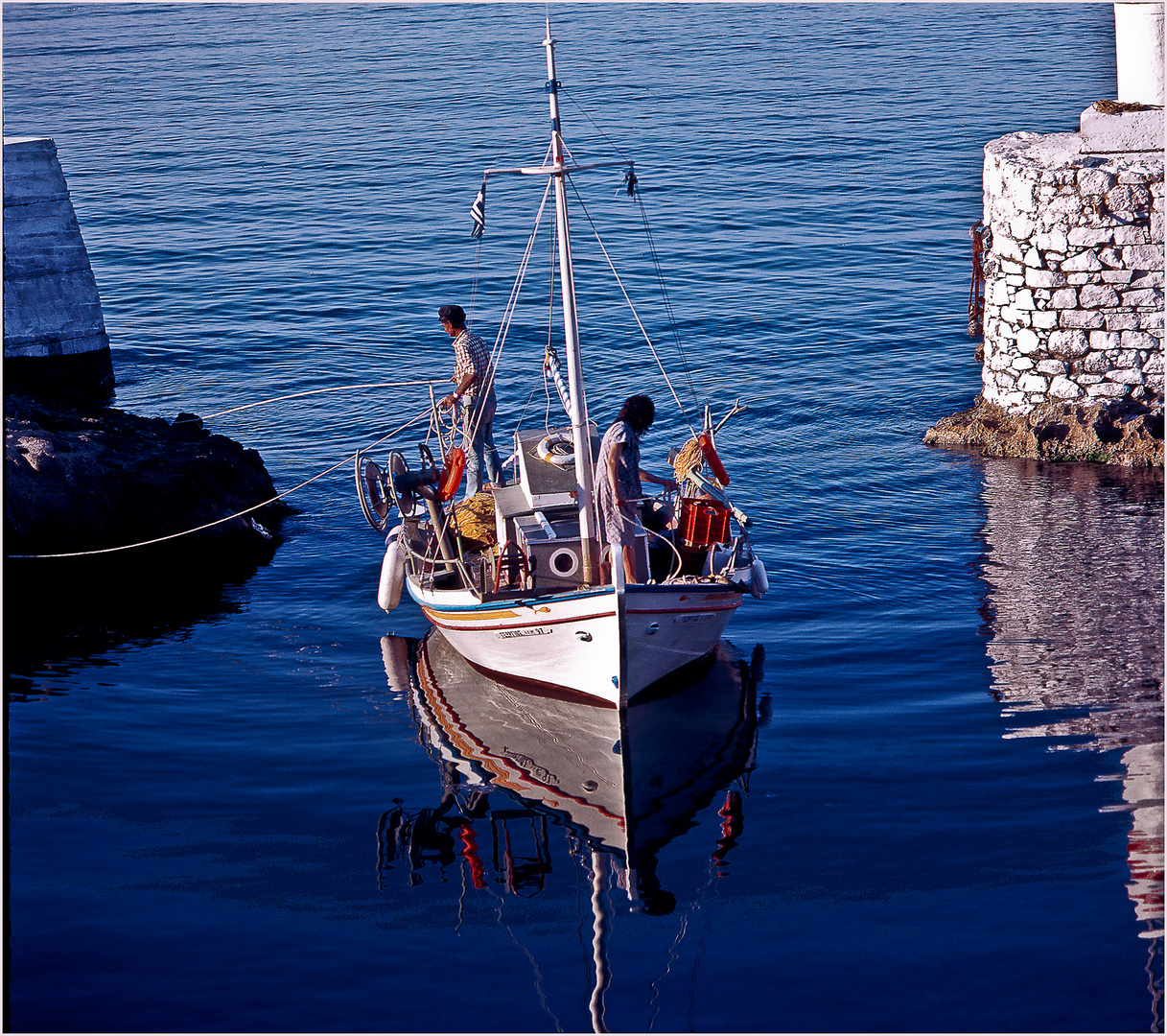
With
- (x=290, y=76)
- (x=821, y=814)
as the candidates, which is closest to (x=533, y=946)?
(x=821, y=814)

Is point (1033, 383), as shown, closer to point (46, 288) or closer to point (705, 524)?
point (705, 524)

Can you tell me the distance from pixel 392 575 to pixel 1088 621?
620 centimetres

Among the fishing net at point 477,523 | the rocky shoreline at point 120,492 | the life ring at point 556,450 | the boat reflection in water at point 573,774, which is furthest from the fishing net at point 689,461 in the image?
the rocky shoreline at point 120,492

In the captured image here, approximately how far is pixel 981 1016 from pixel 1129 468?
957cm

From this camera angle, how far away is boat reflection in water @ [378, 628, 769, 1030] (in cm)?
833

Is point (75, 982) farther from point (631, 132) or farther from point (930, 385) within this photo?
point (631, 132)

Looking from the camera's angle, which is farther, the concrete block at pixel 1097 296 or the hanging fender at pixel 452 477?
the concrete block at pixel 1097 296

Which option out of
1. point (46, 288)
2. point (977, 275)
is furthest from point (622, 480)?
point (46, 288)

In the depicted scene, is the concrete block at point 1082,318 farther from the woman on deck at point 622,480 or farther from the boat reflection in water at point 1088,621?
the woman on deck at point 622,480

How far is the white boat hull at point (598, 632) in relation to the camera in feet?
32.1

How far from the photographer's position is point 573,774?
31.1 feet

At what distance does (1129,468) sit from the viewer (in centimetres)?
1464

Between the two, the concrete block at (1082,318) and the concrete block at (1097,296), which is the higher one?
the concrete block at (1097,296)

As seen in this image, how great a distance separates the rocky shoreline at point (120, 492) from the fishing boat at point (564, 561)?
2.88m
